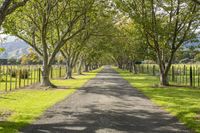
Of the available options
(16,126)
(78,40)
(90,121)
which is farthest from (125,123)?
(78,40)

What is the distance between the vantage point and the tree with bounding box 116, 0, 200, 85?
3256cm

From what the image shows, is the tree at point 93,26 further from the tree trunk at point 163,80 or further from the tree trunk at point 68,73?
the tree trunk at point 163,80

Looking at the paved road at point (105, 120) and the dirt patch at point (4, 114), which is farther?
the dirt patch at point (4, 114)

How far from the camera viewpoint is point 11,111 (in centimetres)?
1565

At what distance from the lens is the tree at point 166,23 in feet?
107

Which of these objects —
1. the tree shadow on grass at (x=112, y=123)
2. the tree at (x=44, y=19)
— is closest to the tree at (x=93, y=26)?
the tree at (x=44, y=19)

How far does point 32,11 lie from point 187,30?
13.9m

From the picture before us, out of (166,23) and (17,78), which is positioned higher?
(166,23)

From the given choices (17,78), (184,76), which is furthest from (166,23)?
(17,78)

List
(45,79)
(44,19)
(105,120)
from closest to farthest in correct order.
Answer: (105,120) < (44,19) < (45,79)

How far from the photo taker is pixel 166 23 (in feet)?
115

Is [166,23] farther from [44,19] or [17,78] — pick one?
[17,78]

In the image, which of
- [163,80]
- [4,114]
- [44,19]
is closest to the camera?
[4,114]

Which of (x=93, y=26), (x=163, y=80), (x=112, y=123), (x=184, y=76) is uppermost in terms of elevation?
(x=93, y=26)
